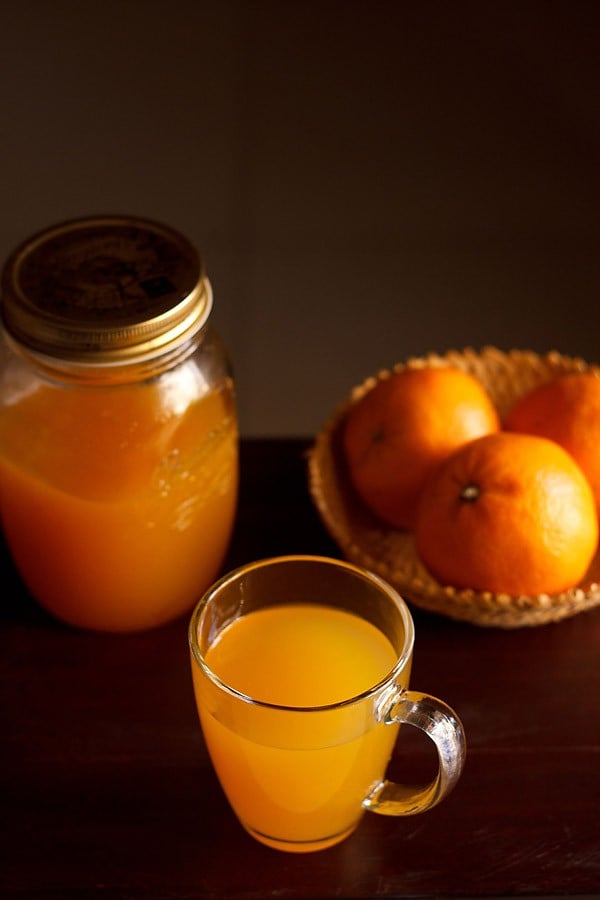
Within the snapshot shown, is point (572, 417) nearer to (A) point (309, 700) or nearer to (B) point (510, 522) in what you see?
(B) point (510, 522)

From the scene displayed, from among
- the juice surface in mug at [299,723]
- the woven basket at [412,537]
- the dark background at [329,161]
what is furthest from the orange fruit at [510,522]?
the dark background at [329,161]

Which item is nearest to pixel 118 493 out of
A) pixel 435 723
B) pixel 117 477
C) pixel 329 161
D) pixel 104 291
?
pixel 117 477

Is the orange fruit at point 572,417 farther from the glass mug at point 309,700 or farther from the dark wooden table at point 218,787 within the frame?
the glass mug at point 309,700

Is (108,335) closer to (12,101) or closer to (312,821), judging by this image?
(312,821)

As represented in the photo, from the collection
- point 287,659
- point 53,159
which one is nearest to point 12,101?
point 53,159

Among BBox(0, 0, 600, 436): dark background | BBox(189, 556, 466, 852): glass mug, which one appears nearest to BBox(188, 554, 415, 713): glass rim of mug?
BBox(189, 556, 466, 852): glass mug
